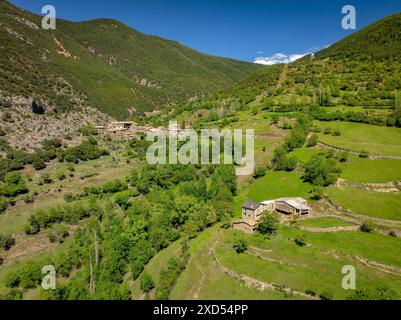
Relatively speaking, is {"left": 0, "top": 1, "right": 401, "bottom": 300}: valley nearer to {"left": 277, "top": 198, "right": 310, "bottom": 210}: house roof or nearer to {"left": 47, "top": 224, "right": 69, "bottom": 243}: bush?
{"left": 47, "top": 224, "right": 69, "bottom": 243}: bush

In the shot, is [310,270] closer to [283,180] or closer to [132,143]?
[283,180]

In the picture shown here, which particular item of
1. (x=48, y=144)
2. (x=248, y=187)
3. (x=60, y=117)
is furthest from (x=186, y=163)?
(x=60, y=117)

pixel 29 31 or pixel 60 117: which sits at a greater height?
pixel 29 31

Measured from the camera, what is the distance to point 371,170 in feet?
179

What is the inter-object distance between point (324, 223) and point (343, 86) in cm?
8189

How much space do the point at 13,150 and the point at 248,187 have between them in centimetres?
7601

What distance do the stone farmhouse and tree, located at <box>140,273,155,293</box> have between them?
15.1 meters

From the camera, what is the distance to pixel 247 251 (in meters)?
41.3

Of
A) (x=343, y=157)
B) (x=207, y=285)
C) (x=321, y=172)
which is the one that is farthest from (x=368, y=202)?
(x=207, y=285)

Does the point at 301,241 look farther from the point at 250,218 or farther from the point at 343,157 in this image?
the point at 343,157

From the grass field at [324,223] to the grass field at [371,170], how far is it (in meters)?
11.4

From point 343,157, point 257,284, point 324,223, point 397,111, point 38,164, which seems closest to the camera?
point 257,284

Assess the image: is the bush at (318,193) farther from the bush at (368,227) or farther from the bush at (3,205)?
the bush at (3,205)
